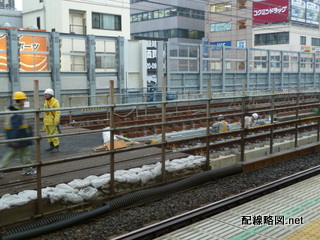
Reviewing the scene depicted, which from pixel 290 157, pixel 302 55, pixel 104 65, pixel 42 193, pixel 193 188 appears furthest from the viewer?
pixel 302 55

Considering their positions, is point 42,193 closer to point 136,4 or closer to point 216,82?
point 216,82

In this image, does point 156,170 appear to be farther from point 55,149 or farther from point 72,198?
point 55,149

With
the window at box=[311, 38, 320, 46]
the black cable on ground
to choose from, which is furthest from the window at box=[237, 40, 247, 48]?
the black cable on ground

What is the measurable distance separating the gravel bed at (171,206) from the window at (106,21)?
1208 inches

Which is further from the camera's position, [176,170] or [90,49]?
[90,49]

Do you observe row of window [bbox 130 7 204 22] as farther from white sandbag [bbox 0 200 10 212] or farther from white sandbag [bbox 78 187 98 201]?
white sandbag [bbox 0 200 10 212]

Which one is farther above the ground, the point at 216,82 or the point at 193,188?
the point at 216,82

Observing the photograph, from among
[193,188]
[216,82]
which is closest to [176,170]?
[193,188]

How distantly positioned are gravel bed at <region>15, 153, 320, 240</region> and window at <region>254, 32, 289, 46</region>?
152ft

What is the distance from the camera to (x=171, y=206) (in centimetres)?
655

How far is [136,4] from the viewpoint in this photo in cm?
6681

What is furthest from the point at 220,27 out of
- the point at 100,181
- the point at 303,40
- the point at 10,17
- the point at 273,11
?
the point at 100,181

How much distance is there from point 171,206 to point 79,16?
1301 inches

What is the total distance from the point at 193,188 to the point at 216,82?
80.6ft
